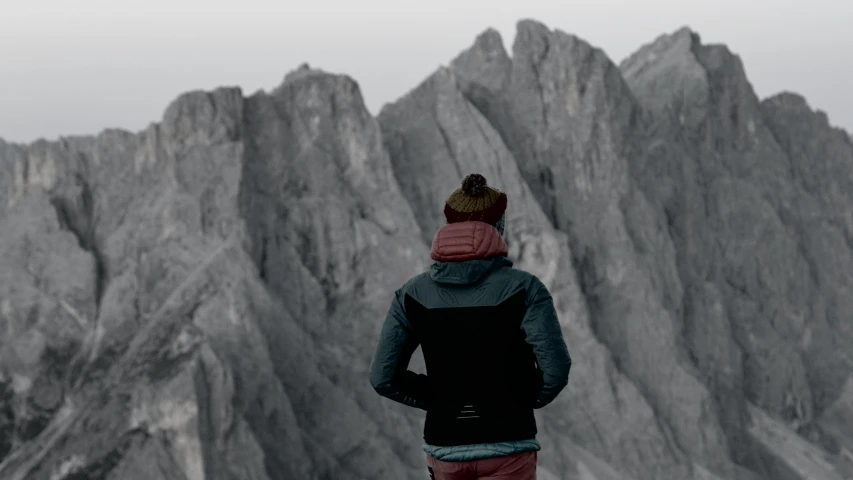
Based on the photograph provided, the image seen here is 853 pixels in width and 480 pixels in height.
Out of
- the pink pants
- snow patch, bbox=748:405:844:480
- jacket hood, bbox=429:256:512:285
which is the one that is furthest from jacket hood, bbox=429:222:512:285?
snow patch, bbox=748:405:844:480

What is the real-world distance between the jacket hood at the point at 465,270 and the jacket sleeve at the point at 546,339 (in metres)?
0.20

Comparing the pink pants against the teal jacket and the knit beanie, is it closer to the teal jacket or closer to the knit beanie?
the teal jacket

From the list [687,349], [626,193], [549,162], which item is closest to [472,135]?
[549,162]

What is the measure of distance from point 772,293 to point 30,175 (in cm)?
5408

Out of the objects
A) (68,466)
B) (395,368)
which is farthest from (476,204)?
(68,466)

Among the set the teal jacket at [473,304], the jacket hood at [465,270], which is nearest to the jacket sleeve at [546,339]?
the teal jacket at [473,304]

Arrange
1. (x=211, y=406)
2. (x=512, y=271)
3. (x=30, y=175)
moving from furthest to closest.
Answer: (x=30, y=175) < (x=211, y=406) < (x=512, y=271)

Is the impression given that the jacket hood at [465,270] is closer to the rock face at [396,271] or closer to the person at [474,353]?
the person at [474,353]

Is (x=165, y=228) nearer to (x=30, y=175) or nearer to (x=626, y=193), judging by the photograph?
(x=30, y=175)

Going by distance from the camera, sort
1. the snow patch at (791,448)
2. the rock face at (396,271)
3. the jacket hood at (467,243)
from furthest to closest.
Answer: the snow patch at (791,448) < the rock face at (396,271) < the jacket hood at (467,243)

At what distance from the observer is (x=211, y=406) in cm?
5269

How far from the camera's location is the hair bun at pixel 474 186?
5.55 metres

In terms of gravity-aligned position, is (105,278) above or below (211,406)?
above

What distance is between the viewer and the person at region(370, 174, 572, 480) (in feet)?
17.7
